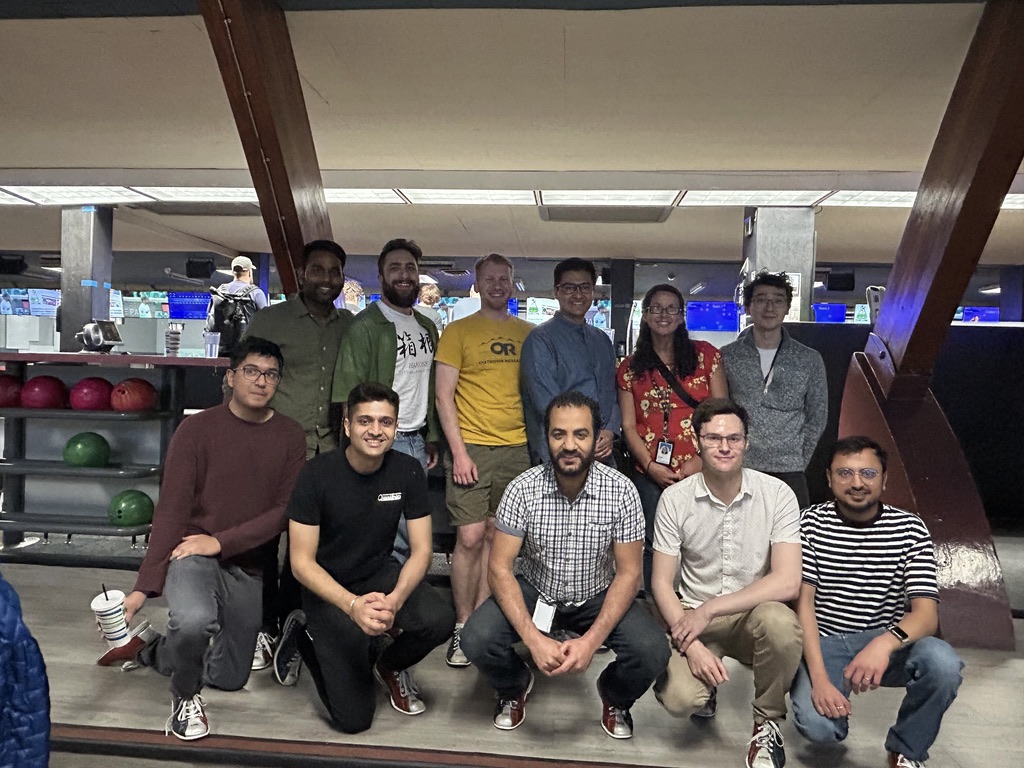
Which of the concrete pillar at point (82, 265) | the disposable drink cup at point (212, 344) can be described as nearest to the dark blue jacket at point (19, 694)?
the disposable drink cup at point (212, 344)

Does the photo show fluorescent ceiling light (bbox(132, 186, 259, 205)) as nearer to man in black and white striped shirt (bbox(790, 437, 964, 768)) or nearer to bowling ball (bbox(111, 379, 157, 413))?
bowling ball (bbox(111, 379, 157, 413))

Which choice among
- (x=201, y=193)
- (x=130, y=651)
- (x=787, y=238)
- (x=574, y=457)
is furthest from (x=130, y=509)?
(x=787, y=238)

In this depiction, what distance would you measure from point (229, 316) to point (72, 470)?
1.30 meters

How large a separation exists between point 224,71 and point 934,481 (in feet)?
13.1

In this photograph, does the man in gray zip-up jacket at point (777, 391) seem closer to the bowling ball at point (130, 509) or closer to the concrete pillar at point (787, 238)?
the bowling ball at point (130, 509)

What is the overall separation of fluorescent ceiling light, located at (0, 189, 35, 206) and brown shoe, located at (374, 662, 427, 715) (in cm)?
775

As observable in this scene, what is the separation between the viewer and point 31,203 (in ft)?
28.6

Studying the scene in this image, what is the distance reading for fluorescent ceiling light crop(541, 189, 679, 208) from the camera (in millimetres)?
6992

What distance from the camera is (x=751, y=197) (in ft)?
23.6

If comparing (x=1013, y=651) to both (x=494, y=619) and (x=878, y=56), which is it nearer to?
(x=494, y=619)

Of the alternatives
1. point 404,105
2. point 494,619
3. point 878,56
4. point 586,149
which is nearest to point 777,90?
point 878,56

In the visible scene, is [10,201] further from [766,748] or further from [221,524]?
[766,748]

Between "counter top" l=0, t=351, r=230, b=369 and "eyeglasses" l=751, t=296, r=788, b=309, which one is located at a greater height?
"eyeglasses" l=751, t=296, r=788, b=309

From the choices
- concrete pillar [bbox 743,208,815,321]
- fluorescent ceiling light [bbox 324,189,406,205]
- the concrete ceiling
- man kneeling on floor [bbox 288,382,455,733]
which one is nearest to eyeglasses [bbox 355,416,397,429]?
man kneeling on floor [bbox 288,382,455,733]
